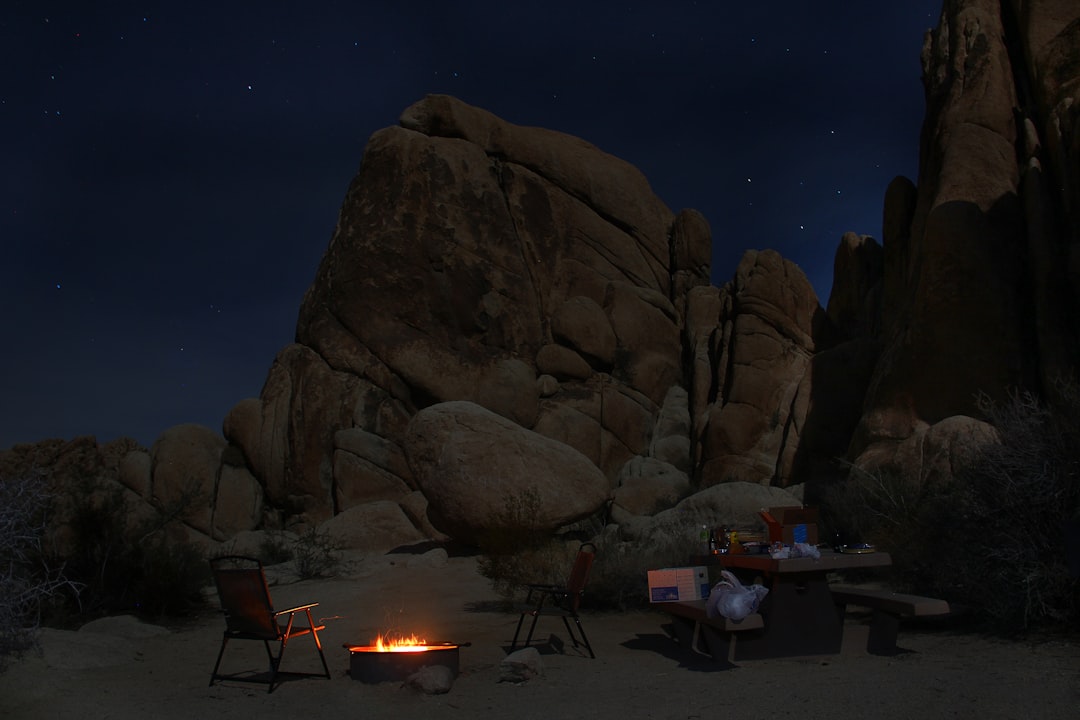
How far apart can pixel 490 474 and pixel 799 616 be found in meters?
9.76

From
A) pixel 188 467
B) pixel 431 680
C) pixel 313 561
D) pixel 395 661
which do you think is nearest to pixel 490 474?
pixel 313 561

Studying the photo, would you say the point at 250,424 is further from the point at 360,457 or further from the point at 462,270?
the point at 462,270

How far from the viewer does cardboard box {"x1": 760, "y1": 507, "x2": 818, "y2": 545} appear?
8000mm

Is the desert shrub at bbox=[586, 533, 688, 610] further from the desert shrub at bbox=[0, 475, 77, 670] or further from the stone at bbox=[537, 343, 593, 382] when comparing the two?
the stone at bbox=[537, 343, 593, 382]

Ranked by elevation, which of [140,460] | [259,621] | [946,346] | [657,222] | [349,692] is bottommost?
[349,692]

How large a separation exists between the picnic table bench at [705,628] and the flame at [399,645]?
2.43 meters

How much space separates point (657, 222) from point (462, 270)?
983 centimetres

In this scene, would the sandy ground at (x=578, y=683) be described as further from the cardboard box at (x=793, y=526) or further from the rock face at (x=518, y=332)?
the rock face at (x=518, y=332)

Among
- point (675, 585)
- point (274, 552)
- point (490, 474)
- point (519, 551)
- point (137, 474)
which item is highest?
point (490, 474)

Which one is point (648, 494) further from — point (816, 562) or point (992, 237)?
point (816, 562)

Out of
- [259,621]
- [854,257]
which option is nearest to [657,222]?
[854,257]

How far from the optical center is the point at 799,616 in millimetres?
7324

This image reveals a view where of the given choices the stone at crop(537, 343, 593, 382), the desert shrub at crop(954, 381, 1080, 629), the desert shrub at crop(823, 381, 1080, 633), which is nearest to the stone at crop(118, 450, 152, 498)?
the stone at crop(537, 343, 593, 382)

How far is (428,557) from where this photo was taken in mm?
17016
